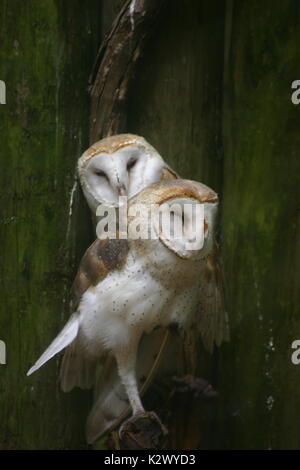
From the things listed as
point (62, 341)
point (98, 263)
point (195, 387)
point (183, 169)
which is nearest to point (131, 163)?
point (183, 169)

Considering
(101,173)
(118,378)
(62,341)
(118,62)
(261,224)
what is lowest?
(118,378)

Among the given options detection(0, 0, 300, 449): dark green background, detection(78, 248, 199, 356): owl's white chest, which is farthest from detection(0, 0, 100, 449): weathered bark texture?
detection(78, 248, 199, 356): owl's white chest

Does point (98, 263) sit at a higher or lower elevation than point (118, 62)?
lower

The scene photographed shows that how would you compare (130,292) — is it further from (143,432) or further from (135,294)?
(143,432)

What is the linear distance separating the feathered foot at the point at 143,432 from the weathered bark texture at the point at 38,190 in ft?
0.86

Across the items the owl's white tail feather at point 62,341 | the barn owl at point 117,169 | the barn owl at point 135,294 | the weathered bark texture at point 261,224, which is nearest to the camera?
the barn owl at point 135,294

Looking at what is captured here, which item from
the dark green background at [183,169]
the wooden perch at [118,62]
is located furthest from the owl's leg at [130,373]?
the wooden perch at [118,62]

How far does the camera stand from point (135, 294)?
57.2 inches

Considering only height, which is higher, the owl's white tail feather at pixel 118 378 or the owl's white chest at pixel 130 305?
the owl's white chest at pixel 130 305

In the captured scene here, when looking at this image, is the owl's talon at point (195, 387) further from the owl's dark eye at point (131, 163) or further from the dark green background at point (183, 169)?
the owl's dark eye at point (131, 163)

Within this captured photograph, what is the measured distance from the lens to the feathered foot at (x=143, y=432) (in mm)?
1552

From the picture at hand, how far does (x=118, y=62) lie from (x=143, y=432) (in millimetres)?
893
